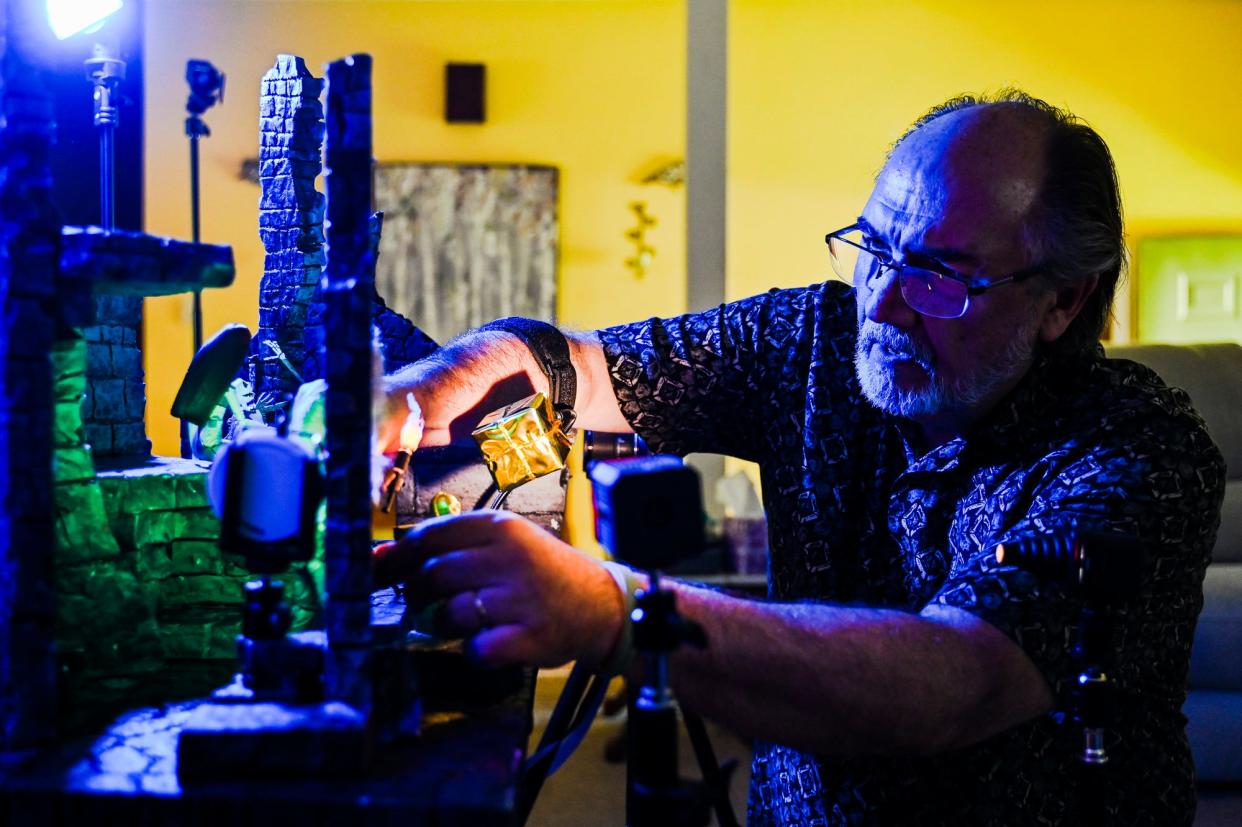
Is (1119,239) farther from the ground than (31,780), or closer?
farther from the ground

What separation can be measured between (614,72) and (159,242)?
4945 mm

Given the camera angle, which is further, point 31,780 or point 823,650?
point 823,650

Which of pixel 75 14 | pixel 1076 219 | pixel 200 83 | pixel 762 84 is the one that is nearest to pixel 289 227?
pixel 200 83

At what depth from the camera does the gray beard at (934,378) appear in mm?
1604

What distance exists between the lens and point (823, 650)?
1.13m

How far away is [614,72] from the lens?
5.56 meters

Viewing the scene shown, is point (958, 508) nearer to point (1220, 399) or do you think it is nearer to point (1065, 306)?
point (1065, 306)

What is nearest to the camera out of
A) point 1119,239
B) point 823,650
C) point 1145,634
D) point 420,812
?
point 420,812

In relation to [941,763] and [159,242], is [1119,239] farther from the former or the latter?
[159,242]

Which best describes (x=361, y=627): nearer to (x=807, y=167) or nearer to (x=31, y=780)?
(x=31, y=780)

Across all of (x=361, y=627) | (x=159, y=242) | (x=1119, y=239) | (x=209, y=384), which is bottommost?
(x=361, y=627)

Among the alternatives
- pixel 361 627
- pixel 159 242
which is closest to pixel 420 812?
pixel 361 627

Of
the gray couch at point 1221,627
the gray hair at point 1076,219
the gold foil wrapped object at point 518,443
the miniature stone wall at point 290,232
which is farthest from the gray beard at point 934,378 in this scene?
the gray couch at point 1221,627

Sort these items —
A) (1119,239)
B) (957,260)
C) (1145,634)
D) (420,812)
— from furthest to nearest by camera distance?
(1119,239)
(957,260)
(1145,634)
(420,812)
